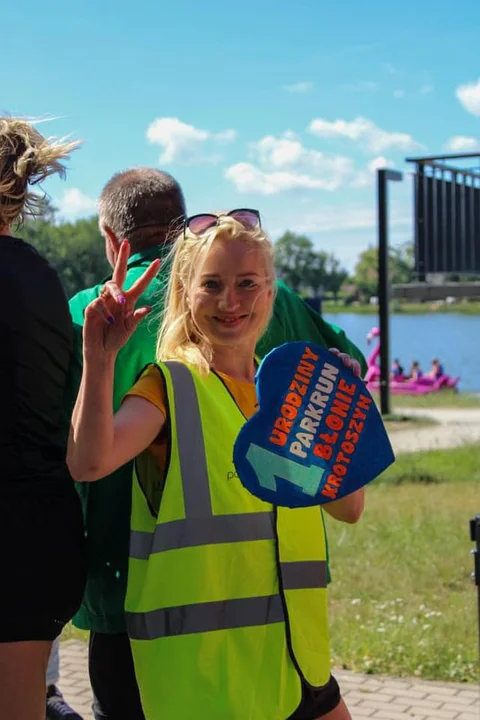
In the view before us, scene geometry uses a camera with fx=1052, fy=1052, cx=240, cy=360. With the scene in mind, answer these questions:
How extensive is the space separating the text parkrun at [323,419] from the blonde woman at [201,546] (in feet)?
0.31

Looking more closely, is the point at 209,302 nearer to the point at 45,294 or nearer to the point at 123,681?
the point at 45,294

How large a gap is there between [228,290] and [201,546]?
0.59 meters

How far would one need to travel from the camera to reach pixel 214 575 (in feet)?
7.30

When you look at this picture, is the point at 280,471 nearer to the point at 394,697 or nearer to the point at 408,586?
the point at 394,697

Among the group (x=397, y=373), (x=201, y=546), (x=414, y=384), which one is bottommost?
(x=414, y=384)

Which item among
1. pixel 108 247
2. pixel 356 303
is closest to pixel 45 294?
pixel 108 247

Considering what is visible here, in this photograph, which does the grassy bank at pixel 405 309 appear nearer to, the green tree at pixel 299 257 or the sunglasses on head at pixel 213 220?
the green tree at pixel 299 257

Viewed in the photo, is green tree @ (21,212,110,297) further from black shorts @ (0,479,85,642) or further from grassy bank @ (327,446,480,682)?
black shorts @ (0,479,85,642)

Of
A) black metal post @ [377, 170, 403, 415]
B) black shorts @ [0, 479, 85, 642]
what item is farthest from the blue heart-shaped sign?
black metal post @ [377, 170, 403, 415]

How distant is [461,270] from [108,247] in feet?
42.6

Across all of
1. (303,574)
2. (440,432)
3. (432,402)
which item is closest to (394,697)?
(303,574)

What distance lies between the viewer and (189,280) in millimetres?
2441

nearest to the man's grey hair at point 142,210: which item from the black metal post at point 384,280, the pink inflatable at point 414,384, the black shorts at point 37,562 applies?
the black shorts at point 37,562

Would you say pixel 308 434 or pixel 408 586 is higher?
pixel 308 434
